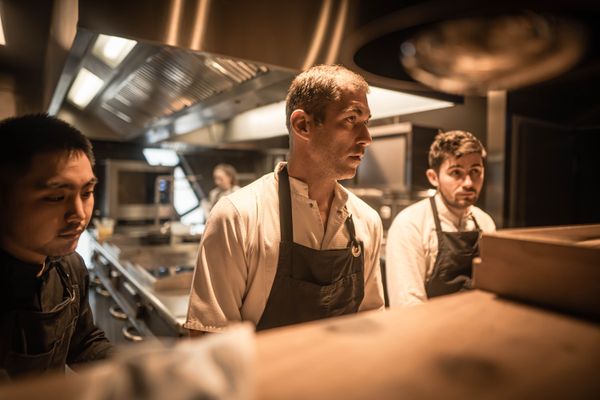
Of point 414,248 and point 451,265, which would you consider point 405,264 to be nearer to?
point 414,248

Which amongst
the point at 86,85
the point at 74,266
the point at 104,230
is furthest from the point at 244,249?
the point at 104,230

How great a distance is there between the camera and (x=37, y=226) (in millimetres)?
1086

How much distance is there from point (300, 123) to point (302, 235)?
15.2 inches

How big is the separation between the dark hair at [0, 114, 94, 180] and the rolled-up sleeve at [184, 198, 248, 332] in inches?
18.3

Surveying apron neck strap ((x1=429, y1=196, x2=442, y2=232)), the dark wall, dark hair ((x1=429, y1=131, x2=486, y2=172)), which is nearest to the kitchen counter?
apron neck strap ((x1=429, y1=196, x2=442, y2=232))

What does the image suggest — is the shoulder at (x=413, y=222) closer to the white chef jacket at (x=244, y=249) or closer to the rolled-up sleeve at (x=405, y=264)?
the rolled-up sleeve at (x=405, y=264)

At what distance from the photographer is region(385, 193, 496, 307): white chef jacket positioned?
1.63 metres

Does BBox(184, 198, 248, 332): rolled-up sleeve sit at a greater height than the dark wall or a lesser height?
lesser

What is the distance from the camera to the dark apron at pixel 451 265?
5.47ft

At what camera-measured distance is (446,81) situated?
827mm

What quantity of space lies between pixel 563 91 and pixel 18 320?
3191mm

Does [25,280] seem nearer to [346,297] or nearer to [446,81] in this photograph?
[346,297]

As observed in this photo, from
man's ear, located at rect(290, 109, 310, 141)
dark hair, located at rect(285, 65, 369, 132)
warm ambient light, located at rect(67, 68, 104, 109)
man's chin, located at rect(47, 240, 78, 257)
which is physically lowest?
man's chin, located at rect(47, 240, 78, 257)

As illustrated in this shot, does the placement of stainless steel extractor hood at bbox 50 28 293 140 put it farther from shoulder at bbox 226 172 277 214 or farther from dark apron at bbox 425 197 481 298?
dark apron at bbox 425 197 481 298
